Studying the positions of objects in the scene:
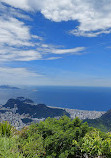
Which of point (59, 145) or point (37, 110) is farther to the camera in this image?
point (37, 110)

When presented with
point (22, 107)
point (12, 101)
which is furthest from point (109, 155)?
point (12, 101)

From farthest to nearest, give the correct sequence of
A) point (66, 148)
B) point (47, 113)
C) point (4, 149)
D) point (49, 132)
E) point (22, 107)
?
1. point (22, 107)
2. point (47, 113)
3. point (49, 132)
4. point (66, 148)
5. point (4, 149)

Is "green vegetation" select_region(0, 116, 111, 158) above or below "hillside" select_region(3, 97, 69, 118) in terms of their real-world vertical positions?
above

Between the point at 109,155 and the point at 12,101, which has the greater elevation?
the point at 109,155

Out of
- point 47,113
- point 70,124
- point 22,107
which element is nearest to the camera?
point 70,124

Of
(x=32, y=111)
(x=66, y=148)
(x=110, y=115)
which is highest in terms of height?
(x=66, y=148)

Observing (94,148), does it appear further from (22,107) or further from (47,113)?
(22,107)

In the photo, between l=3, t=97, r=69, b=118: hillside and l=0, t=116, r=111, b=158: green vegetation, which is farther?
l=3, t=97, r=69, b=118: hillside

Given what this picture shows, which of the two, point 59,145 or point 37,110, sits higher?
point 59,145

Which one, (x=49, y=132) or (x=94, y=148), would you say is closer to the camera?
(x=94, y=148)

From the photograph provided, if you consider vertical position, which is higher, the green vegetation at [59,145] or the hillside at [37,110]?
the green vegetation at [59,145]

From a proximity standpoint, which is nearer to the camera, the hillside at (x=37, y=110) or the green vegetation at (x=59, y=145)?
the green vegetation at (x=59, y=145)
